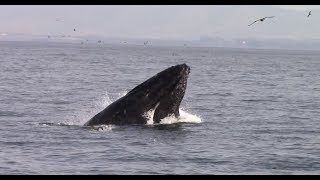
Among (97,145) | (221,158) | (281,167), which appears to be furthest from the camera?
(97,145)

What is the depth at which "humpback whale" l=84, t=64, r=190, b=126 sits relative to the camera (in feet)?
62.1

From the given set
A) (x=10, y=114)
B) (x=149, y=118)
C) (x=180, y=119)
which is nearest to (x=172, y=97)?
(x=149, y=118)

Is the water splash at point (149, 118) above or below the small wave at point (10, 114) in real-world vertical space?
below

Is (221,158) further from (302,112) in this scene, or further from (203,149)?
(302,112)

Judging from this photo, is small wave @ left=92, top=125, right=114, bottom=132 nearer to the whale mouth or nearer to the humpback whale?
the humpback whale

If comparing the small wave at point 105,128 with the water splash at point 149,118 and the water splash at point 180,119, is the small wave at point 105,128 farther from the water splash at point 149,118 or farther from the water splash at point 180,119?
the water splash at point 180,119

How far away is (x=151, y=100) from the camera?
18.9 m

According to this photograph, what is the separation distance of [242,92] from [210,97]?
6426 millimetres

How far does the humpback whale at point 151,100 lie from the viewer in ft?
62.1

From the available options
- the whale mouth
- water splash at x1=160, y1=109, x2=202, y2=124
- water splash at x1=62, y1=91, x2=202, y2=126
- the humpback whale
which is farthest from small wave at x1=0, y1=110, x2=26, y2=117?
the whale mouth

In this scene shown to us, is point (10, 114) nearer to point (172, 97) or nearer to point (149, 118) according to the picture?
point (149, 118)

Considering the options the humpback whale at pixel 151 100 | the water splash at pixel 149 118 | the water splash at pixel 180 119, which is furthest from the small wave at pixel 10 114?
the humpback whale at pixel 151 100
